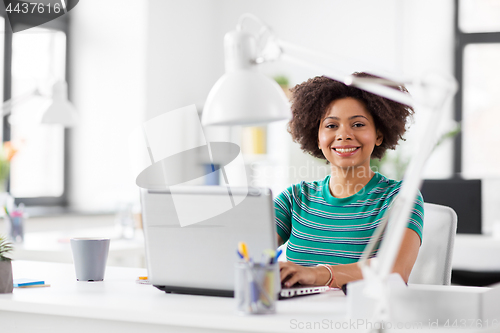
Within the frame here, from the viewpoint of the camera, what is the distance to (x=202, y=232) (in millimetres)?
1227

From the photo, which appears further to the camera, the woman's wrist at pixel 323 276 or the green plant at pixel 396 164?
the green plant at pixel 396 164

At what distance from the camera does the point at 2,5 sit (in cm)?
371

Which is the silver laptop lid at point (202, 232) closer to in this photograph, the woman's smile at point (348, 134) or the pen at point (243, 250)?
the pen at point (243, 250)

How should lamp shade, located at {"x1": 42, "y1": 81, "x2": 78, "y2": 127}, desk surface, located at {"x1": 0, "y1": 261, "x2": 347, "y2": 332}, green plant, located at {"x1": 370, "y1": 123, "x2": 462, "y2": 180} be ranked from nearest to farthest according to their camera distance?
desk surface, located at {"x1": 0, "y1": 261, "x2": 347, "y2": 332} → lamp shade, located at {"x1": 42, "y1": 81, "x2": 78, "y2": 127} → green plant, located at {"x1": 370, "y1": 123, "x2": 462, "y2": 180}

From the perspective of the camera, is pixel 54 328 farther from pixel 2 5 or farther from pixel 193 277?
pixel 2 5

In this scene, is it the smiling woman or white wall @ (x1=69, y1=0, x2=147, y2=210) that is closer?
the smiling woman

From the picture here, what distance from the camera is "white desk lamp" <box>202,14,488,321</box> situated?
3.08 feet

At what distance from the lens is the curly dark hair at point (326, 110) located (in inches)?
67.3

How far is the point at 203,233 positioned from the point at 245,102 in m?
0.32

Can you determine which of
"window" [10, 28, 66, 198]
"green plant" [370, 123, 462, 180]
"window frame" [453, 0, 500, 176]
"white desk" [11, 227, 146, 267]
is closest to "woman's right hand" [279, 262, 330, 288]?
"white desk" [11, 227, 146, 267]

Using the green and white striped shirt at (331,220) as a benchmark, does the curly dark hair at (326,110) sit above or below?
above

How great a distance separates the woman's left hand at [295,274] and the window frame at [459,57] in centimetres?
326

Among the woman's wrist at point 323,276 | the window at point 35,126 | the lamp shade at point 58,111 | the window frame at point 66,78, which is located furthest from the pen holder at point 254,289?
the window frame at point 66,78

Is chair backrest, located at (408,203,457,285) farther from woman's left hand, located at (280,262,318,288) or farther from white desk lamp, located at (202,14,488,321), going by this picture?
white desk lamp, located at (202,14,488,321)
